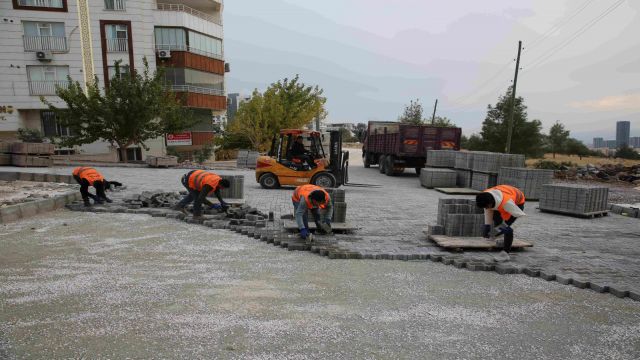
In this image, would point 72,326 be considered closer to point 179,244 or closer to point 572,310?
point 179,244

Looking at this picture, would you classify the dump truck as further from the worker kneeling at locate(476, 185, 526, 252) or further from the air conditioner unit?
the air conditioner unit

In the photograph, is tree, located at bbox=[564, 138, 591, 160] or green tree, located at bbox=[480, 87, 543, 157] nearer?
green tree, located at bbox=[480, 87, 543, 157]

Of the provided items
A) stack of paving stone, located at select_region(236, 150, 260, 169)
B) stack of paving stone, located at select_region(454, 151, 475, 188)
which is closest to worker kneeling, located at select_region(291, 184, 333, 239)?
stack of paving stone, located at select_region(454, 151, 475, 188)

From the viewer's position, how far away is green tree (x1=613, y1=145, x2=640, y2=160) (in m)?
42.7

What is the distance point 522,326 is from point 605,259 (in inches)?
137

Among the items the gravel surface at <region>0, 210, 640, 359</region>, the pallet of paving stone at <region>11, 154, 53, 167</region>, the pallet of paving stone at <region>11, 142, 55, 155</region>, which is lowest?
the gravel surface at <region>0, 210, 640, 359</region>

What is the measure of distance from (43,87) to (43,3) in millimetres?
5865

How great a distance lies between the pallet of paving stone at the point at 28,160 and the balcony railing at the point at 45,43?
12.8m

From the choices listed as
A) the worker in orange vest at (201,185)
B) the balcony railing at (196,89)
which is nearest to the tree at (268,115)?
the balcony railing at (196,89)

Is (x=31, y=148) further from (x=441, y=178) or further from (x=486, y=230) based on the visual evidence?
(x=486, y=230)

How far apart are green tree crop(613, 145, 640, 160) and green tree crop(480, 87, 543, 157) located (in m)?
13.8

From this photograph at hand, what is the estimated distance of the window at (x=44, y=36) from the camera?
1075 inches

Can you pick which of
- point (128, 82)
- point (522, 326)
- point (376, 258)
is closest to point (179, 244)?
point (376, 258)

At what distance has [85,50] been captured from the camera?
28.1m
